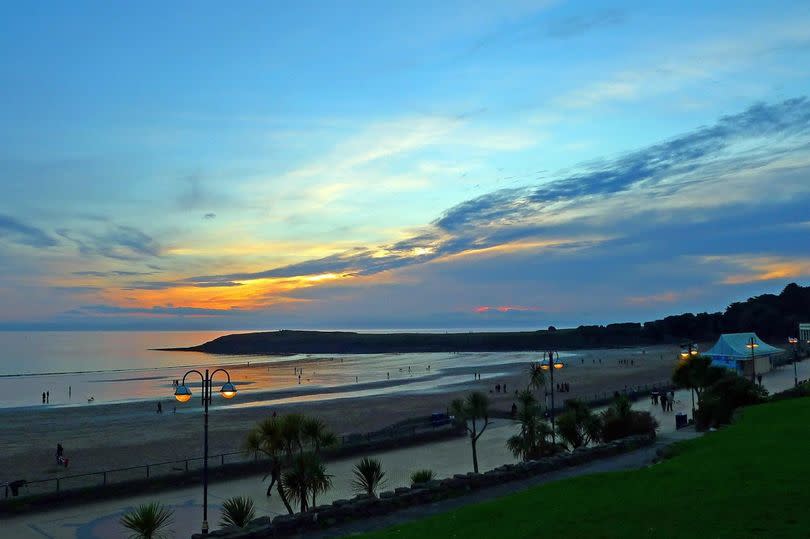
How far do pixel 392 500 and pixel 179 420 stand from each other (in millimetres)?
41469

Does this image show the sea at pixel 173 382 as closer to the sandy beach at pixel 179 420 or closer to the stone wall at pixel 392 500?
the sandy beach at pixel 179 420

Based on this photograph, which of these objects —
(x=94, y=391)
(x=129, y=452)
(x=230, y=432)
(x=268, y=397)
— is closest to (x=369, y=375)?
(x=268, y=397)

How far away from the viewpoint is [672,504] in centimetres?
1170

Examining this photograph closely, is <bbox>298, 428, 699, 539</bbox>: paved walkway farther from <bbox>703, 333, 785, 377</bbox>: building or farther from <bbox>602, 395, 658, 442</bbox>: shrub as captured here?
<bbox>703, 333, 785, 377</bbox>: building

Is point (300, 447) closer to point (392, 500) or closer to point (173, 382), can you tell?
point (392, 500)

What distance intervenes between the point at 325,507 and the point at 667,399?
37.8 m

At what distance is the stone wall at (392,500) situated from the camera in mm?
13242

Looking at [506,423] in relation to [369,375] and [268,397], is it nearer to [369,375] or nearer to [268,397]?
[268,397]

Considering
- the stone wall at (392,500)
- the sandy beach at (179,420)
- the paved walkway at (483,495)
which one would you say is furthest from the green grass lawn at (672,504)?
the sandy beach at (179,420)

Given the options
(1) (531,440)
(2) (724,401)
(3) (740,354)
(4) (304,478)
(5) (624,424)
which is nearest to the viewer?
(4) (304,478)

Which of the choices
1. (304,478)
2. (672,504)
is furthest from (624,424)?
(672,504)

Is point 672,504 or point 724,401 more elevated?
point 672,504

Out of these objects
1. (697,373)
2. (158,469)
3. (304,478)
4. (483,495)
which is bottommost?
(158,469)

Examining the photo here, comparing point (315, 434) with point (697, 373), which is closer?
point (315, 434)
